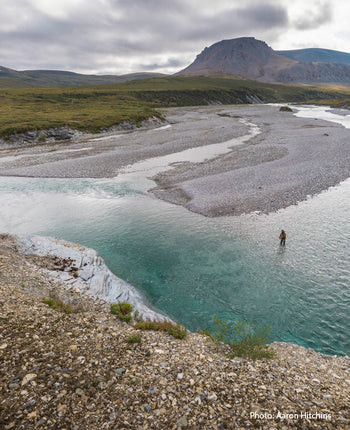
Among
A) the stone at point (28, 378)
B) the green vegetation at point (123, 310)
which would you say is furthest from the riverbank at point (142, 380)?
the green vegetation at point (123, 310)

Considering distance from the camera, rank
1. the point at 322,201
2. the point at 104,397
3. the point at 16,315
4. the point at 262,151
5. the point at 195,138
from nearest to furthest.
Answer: the point at 104,397, the point at 16,315, the point at 322,201, the point at 262,151, the point at 195,138

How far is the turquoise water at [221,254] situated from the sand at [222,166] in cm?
313

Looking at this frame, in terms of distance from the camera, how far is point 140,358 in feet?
35.1

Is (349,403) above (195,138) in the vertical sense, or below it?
below

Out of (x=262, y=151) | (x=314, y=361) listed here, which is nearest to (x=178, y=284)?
(x=314, y=361)

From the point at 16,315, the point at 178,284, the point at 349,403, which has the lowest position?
the point at 178,284

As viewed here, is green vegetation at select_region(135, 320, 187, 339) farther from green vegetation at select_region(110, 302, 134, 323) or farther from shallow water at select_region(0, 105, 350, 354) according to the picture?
shallow water at select_region(0, 105, 350, 354)

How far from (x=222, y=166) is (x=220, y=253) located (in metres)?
28.0

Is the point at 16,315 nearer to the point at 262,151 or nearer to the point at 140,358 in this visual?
the point at 140,358

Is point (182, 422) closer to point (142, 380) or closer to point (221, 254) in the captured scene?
point (142, 380)

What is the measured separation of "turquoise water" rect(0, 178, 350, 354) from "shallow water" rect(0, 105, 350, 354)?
79mm

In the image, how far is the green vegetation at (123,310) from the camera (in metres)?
13.5

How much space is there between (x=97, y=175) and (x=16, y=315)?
36.1m

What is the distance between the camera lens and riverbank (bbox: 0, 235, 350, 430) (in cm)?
810
